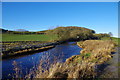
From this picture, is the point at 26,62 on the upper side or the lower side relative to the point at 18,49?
lower

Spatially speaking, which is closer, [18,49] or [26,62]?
[26,62]

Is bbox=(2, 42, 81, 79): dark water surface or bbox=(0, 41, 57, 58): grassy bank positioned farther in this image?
bbox=(0, 41, 57, 58): grassy bank

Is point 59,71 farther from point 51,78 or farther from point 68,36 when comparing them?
point 68,36

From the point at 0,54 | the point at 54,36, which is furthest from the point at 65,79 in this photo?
the point at 54,36

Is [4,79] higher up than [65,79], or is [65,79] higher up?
[65,79]

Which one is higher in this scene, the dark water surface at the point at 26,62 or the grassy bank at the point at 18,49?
the grassy bank at the point at 18,49

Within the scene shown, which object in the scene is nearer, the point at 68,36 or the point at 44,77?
the point at 44,77

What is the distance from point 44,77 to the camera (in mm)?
4918

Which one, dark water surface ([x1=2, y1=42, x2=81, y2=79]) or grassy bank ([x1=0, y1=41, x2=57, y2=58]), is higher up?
grassy bank ([x1=0, y1=41, x2=57, y2=58])

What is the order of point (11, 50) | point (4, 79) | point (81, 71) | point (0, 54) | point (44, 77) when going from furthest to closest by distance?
point (11, 50) → point (0, 54) → point (4, 79) → point (81, 71) → point (44, 77)

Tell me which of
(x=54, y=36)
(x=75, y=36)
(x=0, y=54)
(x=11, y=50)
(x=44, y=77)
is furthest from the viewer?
(x=75, y=36)

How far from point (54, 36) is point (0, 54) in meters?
39.0

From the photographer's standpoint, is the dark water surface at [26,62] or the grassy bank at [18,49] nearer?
the dark water surface at [26,62]

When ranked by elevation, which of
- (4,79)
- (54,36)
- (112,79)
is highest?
(54,36)
